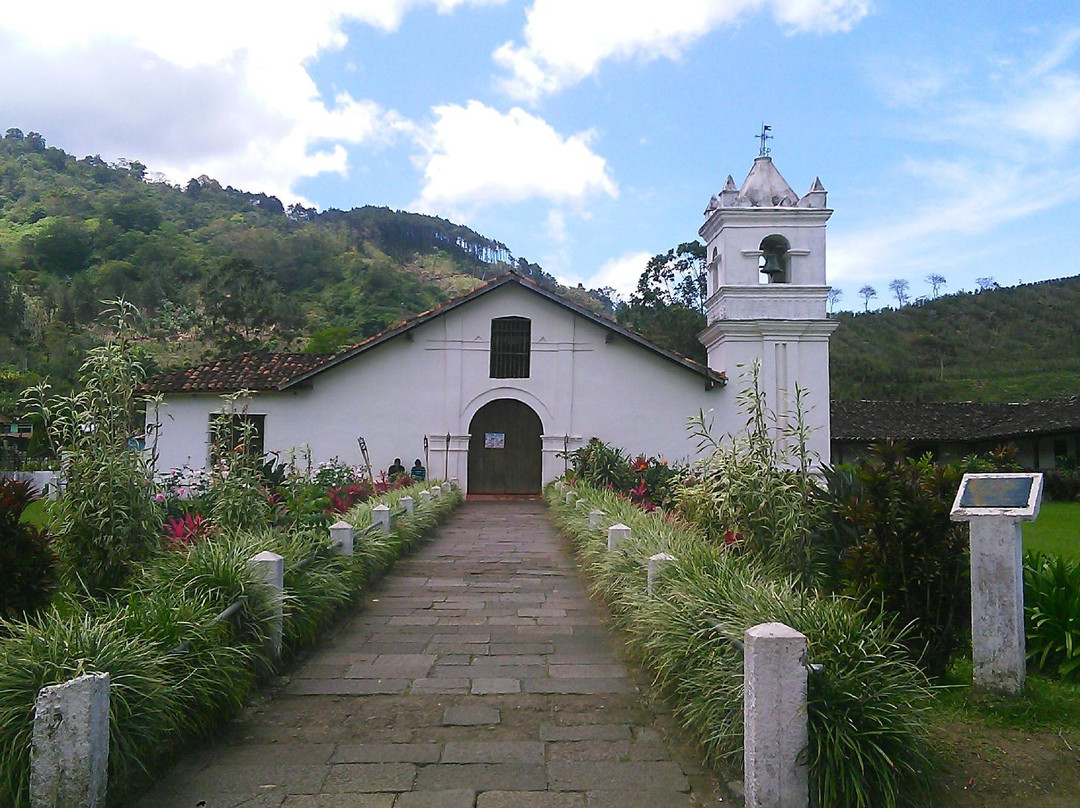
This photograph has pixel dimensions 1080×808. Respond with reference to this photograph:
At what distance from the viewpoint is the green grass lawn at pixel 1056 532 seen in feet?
40.8

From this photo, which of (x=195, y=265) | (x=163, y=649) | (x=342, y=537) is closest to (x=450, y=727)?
(x=163, y=649)

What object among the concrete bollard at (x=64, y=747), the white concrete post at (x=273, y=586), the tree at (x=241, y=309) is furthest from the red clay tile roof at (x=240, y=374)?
the tree at (x=241, y=309)

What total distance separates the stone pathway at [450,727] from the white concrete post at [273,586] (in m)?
0.26

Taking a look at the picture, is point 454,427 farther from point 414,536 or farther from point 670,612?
point 670,612

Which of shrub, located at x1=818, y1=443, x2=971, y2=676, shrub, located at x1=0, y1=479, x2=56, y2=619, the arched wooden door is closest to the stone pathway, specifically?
shrub, located at x1=818, y1=443, x2=971, y2=676

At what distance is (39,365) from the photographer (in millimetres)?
43812

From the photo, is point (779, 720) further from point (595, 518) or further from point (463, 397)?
point (463, 397)

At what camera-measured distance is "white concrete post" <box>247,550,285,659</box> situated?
18.0 ft

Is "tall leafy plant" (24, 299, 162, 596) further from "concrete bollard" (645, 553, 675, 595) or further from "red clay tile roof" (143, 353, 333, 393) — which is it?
"red clay tile roof" (143, 353, 333, 393)

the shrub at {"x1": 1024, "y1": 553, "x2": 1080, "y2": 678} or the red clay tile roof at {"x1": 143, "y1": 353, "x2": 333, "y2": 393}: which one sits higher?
the red clay tile roof at {"x1": 143, "y1": 353, "x2": 333, "y2": 393}

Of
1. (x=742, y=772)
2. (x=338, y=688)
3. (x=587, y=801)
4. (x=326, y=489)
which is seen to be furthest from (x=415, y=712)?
(x=326, y=489)

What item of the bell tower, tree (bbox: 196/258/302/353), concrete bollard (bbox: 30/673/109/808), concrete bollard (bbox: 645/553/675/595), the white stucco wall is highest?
tree (bbox: 196/258/302/353)

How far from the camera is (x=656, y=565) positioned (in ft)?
20.3

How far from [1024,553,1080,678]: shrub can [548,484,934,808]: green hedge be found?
1115 millimetres
